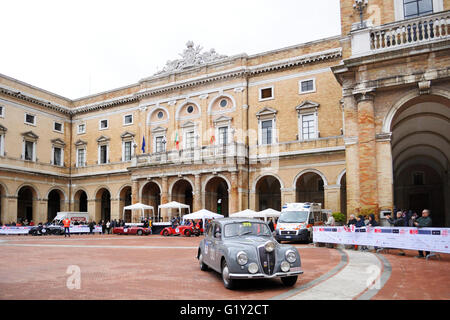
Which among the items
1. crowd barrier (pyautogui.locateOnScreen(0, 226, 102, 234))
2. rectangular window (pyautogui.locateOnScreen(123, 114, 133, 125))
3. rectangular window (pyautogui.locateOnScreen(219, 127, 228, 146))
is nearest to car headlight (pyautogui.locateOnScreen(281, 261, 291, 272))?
rectangular window (pyautogui.locateOnScreen(219, 127, 228, 146))

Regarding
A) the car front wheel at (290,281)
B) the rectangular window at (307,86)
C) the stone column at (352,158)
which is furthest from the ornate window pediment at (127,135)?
the car front wheel at (290,281)

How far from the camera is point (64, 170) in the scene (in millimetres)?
43469

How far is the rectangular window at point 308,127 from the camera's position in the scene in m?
31.2

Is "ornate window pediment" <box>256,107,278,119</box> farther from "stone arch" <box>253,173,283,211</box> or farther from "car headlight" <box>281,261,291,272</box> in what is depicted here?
"car headlight" <box>281,261,291,272</box>

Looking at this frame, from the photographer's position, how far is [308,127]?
31438 millimetres

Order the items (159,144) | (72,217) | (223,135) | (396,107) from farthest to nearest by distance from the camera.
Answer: (72,217) < (159,144) < (223,135) < (396,107)

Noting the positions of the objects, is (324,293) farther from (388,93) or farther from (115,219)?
(115,219)

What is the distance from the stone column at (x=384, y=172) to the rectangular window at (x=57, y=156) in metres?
34.9

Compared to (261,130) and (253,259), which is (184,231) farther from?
(253,259)

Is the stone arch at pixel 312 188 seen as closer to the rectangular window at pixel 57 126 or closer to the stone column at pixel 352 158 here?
the stone column at pixel 352 158

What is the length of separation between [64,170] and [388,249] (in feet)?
121

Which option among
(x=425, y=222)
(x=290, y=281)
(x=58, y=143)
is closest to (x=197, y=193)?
(x=58, y=143)

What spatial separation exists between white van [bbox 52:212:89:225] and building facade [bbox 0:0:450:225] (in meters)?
1.27

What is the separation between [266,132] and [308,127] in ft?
11.6
